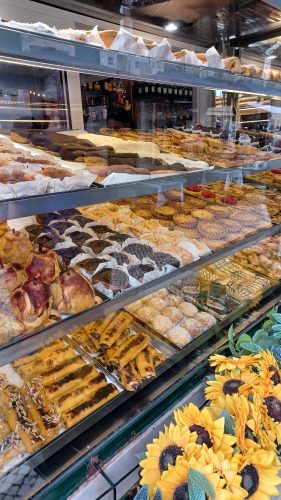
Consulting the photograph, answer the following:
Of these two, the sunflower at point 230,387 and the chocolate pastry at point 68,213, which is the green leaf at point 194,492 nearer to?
the sunflower at point 230,387

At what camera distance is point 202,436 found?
899 millimetres

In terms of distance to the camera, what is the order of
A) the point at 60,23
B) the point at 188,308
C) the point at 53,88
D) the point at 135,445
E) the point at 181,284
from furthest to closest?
the point at 53,88 → the point at 181,284 → the point at 188,308 → the point at 60,23 → the point at 135,445

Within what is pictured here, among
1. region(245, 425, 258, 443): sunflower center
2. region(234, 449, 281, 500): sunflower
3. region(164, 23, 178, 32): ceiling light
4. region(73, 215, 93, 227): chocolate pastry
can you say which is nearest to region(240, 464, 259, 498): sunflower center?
region(234, 449, 281, 500): sunflower

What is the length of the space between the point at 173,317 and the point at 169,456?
0.77 meters

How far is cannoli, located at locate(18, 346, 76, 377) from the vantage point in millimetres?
1210

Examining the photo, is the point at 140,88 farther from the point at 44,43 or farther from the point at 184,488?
the point at 184,488

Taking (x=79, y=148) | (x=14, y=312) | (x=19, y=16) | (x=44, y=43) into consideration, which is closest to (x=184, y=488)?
(x=14, y=312)

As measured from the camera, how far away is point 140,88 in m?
2.21

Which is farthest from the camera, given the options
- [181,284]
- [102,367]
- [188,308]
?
[181,284]

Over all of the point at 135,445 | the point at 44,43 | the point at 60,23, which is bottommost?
the point at 135,445

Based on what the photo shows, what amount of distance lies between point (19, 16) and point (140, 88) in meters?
0.86

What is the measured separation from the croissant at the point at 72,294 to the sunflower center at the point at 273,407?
0.62m

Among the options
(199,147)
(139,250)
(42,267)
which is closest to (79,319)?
(42,267)

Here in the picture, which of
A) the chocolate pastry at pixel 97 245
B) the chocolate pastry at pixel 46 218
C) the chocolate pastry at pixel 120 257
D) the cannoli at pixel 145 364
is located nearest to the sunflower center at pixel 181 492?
the cannoli at pixel 145 364
